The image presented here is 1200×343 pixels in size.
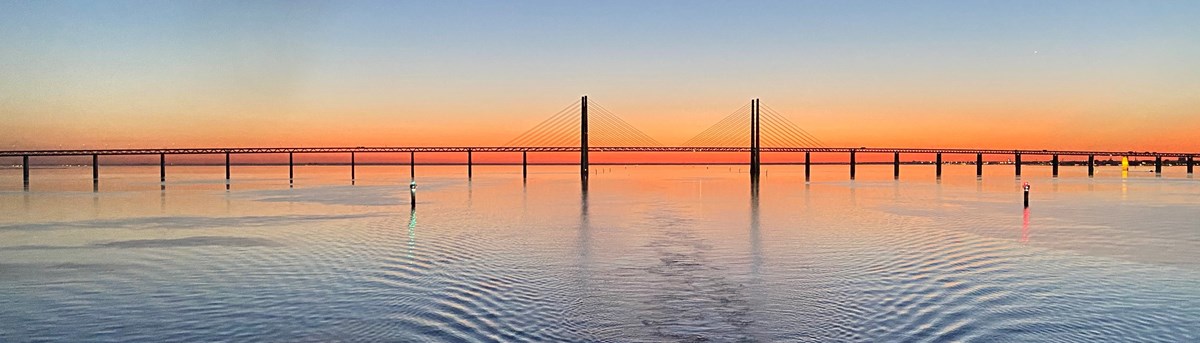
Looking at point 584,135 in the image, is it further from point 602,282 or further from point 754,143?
point 602,282

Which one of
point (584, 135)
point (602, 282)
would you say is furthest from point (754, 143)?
point (602, 282)

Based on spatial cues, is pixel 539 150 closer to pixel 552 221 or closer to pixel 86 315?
pixel 552 221

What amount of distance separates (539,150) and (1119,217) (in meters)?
119

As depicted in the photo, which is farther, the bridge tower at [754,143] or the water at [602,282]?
the bridge tower at [754,143]

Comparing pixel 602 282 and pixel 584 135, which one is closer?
pixel 602 282

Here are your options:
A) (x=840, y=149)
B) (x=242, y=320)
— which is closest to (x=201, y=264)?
(x=242, y=320)

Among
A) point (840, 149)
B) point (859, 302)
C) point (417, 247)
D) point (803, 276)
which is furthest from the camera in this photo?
point (840, 149)

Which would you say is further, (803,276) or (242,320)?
(803,276)

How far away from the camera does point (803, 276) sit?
14758 mm

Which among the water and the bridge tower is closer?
the water

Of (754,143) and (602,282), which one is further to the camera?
(754,143)

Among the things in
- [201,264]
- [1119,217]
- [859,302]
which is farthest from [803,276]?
[1119,217]

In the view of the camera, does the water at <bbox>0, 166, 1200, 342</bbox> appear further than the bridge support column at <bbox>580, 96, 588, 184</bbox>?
No

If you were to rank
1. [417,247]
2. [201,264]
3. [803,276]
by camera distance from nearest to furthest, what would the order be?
[803,276] → [201,264] → [417,247]
